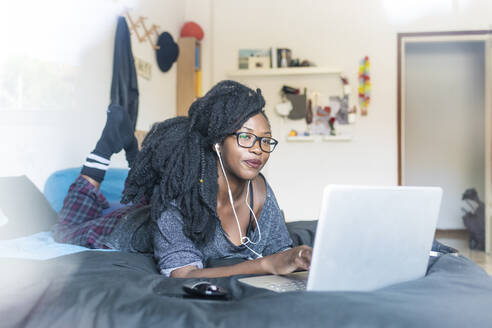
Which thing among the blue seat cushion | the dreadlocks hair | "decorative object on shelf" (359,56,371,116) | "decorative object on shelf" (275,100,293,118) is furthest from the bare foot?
"decorative object on shelf" (359,56,371,116)

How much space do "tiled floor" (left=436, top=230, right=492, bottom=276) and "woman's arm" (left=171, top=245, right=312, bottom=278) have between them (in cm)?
261

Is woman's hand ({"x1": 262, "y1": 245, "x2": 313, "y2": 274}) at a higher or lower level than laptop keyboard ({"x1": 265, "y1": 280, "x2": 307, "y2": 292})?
higher

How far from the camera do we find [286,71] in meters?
4.46

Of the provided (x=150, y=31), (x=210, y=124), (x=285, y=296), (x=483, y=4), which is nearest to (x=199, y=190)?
(x=210, y=124)

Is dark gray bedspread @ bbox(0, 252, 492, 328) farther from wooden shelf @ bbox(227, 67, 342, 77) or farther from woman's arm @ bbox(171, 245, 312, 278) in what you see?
wooden shelf @ bbox(227, 67, 342, 77)

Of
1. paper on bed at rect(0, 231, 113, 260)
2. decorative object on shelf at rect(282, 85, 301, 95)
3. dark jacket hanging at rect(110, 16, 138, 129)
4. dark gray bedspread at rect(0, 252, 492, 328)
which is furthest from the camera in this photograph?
decorative object on shelf at rect(282, 85, 301, 95)

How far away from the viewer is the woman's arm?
3.12 ft

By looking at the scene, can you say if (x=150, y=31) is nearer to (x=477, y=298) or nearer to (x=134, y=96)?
(x=134, y=96)

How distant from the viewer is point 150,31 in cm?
384

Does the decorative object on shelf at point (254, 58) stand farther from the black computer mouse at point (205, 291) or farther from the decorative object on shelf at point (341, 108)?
the black computer mouse at point (205, 291)

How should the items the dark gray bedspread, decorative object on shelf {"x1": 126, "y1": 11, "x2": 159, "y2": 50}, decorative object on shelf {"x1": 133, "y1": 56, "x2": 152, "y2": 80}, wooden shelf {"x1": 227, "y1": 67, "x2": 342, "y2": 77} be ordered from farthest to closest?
wooden shelf {"x1": 227, "y1": 67, "x2": 342, "y2": 77} → decorative object on shelf {"x1": 133, "y1": 56, "x2": 152, "y2": 80} → decorative object on shelf {"x1": 126, "y1": 11, "x2": 159, "y2": 50} → the dark gray bedspread

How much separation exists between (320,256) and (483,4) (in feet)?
14.8

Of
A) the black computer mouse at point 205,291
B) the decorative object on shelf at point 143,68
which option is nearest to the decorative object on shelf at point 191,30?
the decorative object on shelf at point 143,68

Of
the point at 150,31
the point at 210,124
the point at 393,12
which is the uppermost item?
the point at 393,12
